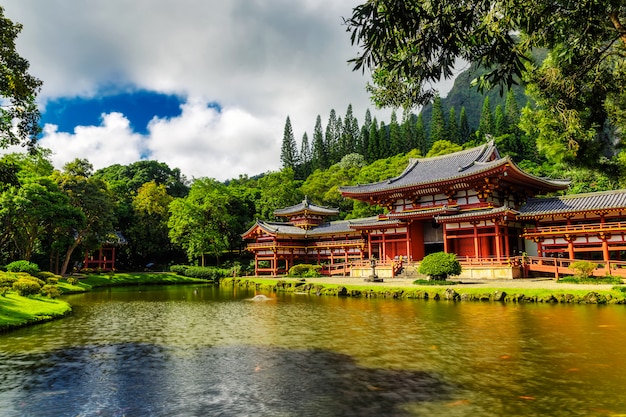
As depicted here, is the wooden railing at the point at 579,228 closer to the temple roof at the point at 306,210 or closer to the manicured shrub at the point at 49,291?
the temple roof at the point at 306,210

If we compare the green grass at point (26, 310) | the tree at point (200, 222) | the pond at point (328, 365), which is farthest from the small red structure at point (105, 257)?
the pond at point (328, 365)

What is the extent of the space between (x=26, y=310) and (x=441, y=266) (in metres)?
20.3

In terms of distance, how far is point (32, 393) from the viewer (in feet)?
24.2

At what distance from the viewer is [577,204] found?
1040 inches

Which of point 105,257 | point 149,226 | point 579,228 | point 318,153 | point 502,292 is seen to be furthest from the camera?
point 318,153

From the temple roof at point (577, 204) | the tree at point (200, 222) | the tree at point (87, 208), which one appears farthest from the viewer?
the tree at point (200, 222)

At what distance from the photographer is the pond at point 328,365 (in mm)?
6520

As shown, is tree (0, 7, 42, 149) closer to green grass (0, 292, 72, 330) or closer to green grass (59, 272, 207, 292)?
green grass (0, 292, 72, 330)

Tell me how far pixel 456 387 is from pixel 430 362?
166cm

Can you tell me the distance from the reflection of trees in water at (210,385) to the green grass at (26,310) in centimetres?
553

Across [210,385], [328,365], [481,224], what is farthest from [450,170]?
[210,385]

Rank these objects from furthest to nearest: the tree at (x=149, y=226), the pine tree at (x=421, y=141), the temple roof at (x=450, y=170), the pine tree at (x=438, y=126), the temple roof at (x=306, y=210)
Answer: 1. the pine tree at (x=421, y=141)
2. the pine tree at (x=438, y=126)
3. the tree at (x=149, y=226)
4. the temple roof at (x=306, y=210)
5. the temple roof at (x=450, y=170)

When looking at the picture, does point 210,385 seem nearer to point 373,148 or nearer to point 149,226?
point 149,226

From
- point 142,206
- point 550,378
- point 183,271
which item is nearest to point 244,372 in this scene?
point 550,378
